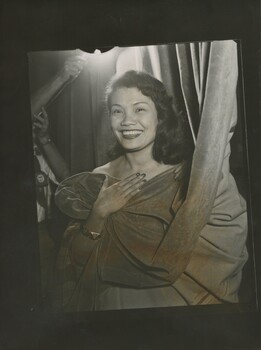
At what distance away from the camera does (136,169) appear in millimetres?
1838

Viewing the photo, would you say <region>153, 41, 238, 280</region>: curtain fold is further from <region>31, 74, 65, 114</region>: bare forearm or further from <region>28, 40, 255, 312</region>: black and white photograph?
<region>31, 74, 65, 114</region>: bare forearm

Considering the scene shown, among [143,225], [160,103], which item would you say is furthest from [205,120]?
[143,225]

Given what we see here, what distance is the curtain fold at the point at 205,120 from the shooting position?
1.81 m

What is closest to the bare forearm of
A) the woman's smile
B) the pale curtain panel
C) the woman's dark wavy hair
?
the woman's dark wavy hair

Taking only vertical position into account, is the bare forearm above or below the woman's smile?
above

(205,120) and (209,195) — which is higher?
(205,120)

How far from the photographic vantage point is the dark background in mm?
1810

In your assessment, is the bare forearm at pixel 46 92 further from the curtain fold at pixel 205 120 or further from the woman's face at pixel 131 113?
the curtain fold at pixel 205 120

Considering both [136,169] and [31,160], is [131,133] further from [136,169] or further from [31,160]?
[31,160]

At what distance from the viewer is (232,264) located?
1.81 m

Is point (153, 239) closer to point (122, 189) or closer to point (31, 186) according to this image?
point (122, 189)

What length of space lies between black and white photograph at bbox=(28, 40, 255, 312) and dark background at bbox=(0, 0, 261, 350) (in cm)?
4

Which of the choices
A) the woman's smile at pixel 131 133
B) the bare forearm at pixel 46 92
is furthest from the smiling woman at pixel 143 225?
the bare forearm at pixel 46 92

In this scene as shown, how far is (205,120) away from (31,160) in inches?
27.4
